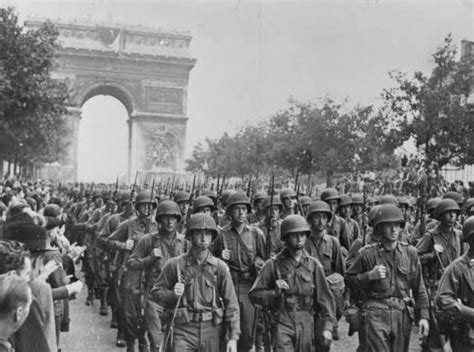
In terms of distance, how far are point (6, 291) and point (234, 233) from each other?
517 cm

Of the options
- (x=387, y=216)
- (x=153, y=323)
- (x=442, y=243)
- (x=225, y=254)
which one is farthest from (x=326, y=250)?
(x=153, y=323)

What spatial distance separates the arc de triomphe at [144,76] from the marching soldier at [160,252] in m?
57.9

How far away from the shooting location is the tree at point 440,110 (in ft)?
87.4

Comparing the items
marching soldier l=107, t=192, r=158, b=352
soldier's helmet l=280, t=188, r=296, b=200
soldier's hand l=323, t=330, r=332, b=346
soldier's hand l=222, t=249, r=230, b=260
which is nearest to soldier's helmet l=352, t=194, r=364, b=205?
soldier's helmet l=280, t=188, r=296, b=200

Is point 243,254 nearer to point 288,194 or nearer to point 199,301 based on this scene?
point 199,301

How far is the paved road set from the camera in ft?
36.2

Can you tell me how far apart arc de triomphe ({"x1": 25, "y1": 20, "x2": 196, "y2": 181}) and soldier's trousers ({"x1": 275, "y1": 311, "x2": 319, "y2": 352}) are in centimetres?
6019

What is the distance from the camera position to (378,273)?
7.32m

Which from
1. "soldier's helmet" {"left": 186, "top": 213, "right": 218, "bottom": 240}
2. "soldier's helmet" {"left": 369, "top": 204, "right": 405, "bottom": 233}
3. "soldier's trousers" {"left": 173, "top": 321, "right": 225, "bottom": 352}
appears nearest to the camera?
"soldier's trousers" {"left": 173, "top": 321, "right": 225, "bottom": 352}

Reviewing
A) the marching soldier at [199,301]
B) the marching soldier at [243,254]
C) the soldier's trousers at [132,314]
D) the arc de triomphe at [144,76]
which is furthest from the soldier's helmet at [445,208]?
the arc de triomphe at [144,76]

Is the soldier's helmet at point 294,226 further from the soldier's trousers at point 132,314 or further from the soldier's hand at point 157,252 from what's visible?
the soldier's trousers at point 132,314

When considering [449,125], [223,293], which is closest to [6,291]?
[223,293]

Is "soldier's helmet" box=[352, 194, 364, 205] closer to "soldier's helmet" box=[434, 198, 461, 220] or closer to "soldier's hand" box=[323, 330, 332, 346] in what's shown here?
"soldier's helmet" box=[434, 198, 461, 220]

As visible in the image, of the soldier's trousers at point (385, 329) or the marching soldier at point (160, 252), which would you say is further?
the marching soldier at point (160, 252)
